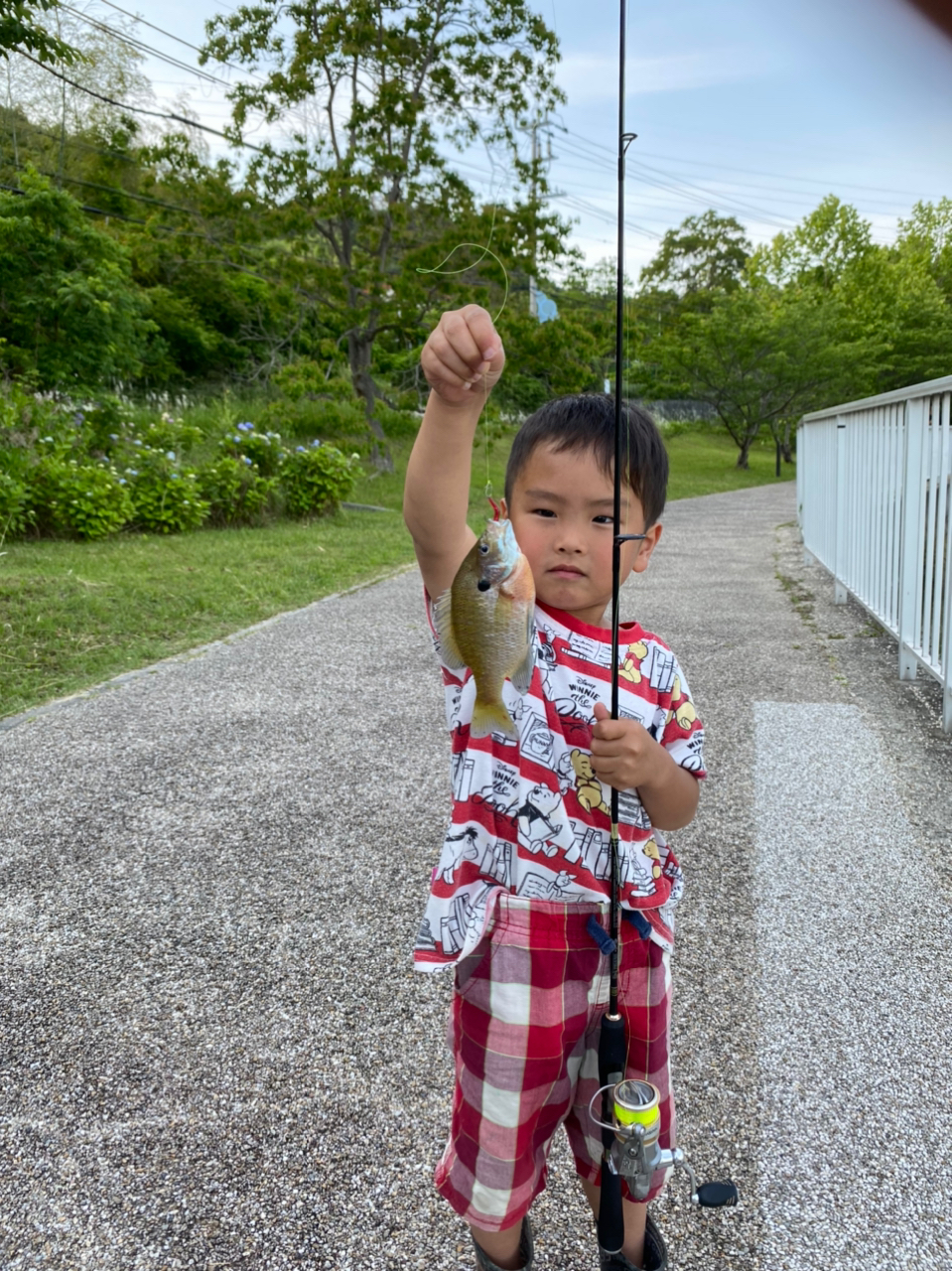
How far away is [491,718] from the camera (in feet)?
4.01

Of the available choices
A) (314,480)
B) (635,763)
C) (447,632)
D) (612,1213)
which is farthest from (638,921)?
(314,480)

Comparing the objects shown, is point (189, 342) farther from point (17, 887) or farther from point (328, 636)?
point (17, 887)

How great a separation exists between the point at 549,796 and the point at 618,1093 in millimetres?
471

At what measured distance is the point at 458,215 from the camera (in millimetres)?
10352

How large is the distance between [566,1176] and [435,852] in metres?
1.49

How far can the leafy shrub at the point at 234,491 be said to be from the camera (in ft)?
36.0

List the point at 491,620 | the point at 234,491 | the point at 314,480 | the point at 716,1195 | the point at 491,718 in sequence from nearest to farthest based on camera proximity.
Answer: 1. the point at 491,620
2. the point at 491,718
3. the point at 716,1195
4. the point at 234,491
5. the point at 314,480

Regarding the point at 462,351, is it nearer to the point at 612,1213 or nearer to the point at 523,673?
the point at 523,673

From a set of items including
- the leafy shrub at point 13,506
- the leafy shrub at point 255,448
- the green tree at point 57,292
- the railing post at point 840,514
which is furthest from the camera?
the green tree at point 57,292

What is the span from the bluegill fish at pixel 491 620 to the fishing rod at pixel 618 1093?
0.21 meters

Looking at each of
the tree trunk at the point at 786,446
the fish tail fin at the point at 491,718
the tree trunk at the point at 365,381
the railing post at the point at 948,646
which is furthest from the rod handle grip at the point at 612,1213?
the tree trunk at the point at 786,446

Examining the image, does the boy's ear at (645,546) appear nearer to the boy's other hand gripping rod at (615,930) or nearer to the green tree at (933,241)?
the boy's other hand gripping rod at (615,930)

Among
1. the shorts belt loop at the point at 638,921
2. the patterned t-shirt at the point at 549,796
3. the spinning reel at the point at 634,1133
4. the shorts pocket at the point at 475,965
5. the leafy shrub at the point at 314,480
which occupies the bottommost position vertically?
the spinning reel at the point at 634,1133

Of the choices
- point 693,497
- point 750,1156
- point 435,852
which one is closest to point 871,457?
point 435,852
